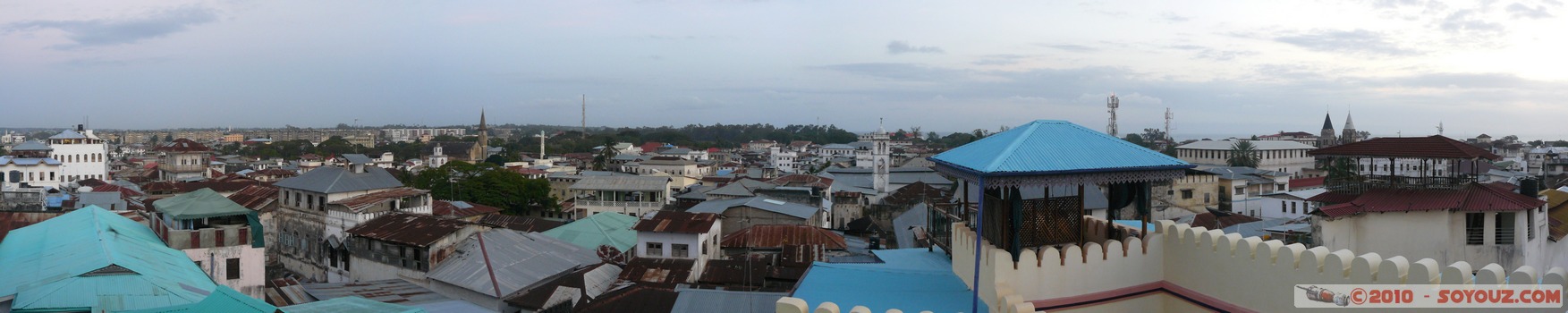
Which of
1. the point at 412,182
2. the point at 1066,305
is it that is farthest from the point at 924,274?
the point at 412,182

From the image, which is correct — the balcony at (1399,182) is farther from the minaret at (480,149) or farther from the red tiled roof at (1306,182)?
the minaret at (480,149)

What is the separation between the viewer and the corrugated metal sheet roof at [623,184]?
116 ft

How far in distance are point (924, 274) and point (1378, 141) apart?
1279 centimetres

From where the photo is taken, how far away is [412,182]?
4247 centimetres

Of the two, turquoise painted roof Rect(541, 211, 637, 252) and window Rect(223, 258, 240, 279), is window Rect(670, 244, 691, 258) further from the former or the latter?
window Rect(223, 258, 240, 279)

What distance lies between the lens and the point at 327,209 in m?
24.3

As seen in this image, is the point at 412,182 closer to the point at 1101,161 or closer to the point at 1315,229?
the point at 1315,229

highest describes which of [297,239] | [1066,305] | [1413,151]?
[1413,151]

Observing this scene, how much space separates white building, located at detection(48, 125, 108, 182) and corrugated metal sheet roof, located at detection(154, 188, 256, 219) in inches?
1631

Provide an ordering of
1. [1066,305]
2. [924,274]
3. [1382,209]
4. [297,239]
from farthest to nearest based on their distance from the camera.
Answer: [297,239] < [1382,209] < [924,274] < [1066,305]

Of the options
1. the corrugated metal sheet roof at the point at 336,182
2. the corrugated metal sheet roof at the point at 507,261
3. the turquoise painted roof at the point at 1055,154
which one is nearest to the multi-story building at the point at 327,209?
the corrugated metal sheet roof at the point at 336,182

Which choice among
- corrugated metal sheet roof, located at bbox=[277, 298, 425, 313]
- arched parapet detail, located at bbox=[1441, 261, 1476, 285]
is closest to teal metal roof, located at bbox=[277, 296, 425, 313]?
corrugated metal sheet roof, located at bbox=[277, 298, 425, 313]

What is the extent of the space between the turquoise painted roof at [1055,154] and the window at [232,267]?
14837mm

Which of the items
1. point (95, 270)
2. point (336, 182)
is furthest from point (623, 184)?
point (95, 270)
